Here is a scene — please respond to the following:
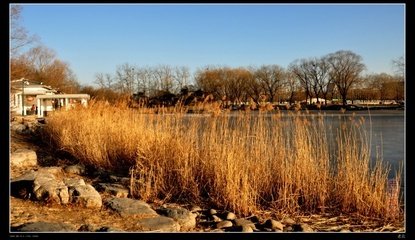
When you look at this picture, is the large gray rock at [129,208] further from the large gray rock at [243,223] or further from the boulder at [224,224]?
the large gray rock at [243,223]

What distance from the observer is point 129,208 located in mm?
4867

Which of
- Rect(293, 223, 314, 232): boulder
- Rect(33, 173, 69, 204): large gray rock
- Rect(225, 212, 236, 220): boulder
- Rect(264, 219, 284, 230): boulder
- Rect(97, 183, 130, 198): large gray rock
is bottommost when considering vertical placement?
Rect(293, 223, 314, 232): boulder

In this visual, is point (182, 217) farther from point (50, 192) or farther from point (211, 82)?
point (211, 82)

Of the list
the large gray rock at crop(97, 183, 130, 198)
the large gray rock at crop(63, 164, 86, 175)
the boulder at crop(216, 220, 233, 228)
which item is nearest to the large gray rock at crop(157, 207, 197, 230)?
the boulder at crop(216, 220, 233, 228)

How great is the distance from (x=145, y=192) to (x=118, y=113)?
175 inches

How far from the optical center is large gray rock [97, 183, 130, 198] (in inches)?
236

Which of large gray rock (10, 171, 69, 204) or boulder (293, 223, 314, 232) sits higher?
large gray rock (10, 171, 69, 204)

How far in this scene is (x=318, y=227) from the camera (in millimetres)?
4961

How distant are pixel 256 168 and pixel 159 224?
2024mm

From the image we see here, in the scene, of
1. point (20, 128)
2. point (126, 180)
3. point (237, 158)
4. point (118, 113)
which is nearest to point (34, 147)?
point (118, 113)

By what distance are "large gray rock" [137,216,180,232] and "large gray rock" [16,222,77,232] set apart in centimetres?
72

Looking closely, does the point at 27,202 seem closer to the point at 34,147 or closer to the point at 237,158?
the point at 237,158

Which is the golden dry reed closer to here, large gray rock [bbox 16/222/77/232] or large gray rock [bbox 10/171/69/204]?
large gray rock [bbox 10/171/69/204]

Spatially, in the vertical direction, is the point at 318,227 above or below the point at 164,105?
below
